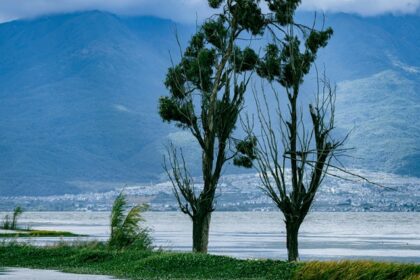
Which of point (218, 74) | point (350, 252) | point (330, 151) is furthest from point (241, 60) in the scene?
point (350, 252)

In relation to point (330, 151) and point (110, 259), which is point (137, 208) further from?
point (330, 151)

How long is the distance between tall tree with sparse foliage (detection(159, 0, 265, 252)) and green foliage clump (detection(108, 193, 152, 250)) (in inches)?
91.0

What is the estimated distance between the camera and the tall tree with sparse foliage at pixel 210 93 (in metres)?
30.5

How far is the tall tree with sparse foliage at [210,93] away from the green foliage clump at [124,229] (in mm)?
2312

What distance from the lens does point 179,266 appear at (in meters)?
25.5

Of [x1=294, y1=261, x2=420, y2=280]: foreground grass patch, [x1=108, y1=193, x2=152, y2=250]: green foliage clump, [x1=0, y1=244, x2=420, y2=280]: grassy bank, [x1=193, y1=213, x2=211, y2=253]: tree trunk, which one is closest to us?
[x1=294, y1=261, x2=420, y2=280]: foreground grass patch

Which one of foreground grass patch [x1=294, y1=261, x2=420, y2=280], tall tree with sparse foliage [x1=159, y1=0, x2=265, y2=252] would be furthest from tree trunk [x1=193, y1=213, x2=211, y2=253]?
foreground grass patch [x1=294, y1=261, x2=420, y2=280]

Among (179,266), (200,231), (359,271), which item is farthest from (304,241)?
(359,271)

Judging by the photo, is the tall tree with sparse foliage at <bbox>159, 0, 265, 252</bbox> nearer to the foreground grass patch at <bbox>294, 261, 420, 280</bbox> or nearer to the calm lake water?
the foreground grass patch at <bbox>294, 261, 420, 280</bbox>

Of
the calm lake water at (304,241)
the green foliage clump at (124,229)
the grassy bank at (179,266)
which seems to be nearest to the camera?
the grassy bank at (179,266)

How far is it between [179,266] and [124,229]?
7274mm

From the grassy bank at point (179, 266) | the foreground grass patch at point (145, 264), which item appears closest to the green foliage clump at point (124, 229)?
the grassy bank at point (179, 266)

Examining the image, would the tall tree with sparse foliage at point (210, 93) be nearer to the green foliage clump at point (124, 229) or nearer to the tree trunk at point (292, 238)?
the green foliage clump at point (124, 229)

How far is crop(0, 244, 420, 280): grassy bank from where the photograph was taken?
20641mm
